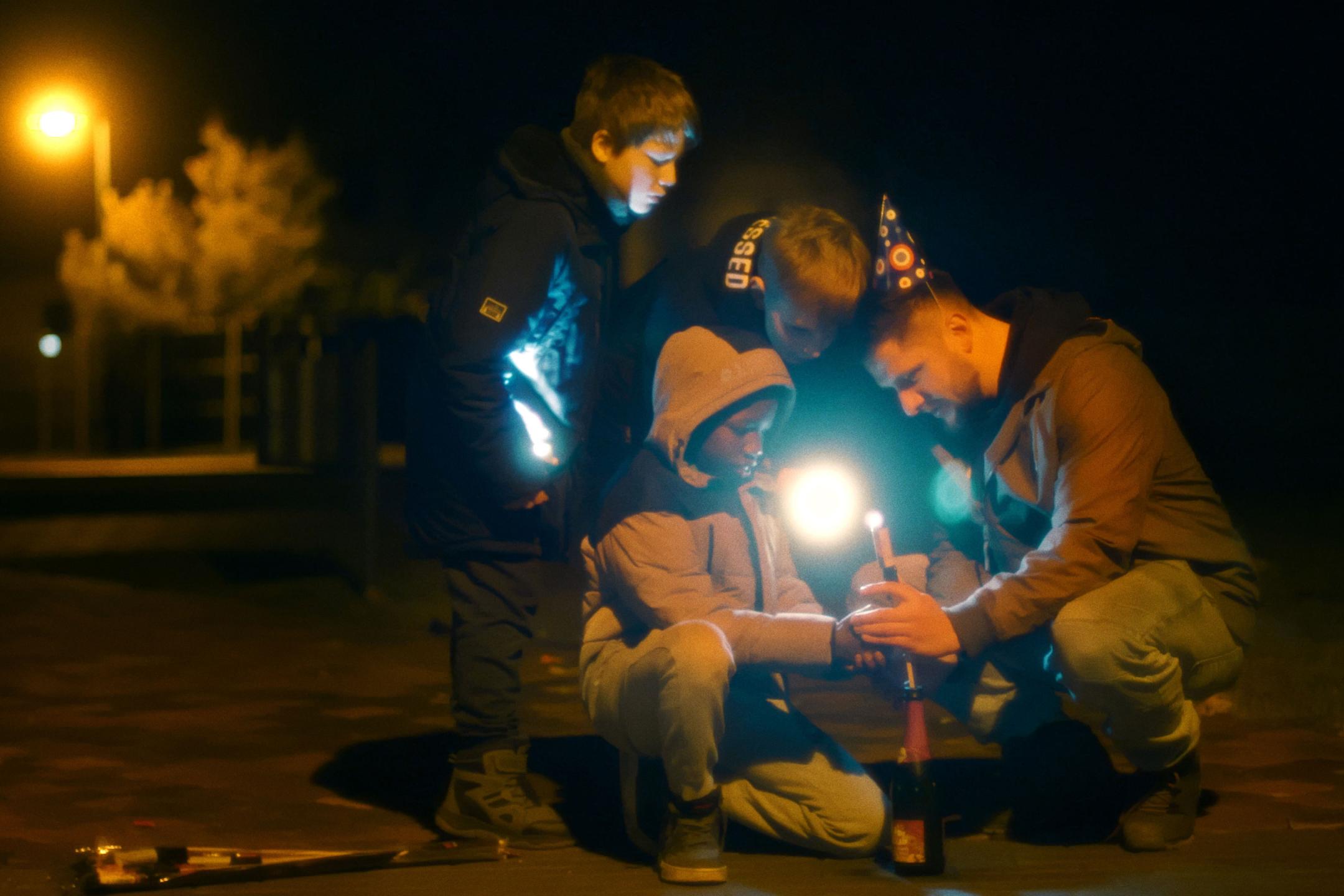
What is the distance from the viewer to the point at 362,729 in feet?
18.3

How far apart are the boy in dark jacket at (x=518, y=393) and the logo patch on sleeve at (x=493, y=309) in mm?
11

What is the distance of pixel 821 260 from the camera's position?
12.0 ft

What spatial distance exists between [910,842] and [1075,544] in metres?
0.72

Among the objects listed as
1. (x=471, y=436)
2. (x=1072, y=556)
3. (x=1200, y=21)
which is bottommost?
(x=1072, y=556)

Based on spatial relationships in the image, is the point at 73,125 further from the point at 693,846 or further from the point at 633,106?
the point at 693,846

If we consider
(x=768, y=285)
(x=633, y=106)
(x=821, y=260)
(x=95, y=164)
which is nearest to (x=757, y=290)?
(x=768, y=285)

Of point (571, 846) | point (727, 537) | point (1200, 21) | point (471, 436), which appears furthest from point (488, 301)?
point (1200, 21)

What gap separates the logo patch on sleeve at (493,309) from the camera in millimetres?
3945

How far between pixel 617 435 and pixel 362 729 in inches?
72.7

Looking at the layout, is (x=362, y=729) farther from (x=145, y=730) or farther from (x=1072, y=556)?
(x=1072, y=556)

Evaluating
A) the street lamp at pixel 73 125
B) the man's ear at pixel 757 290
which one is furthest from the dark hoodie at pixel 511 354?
the street lamp at pixel 73 125

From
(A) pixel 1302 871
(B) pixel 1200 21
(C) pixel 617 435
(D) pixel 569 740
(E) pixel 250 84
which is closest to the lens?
(A) pixel 1302 871

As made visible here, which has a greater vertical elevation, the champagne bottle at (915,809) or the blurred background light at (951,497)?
the blurred background light at (951,497)

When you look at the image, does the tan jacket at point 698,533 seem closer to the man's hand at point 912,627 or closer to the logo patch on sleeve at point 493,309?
the man's hand at point 912,627
